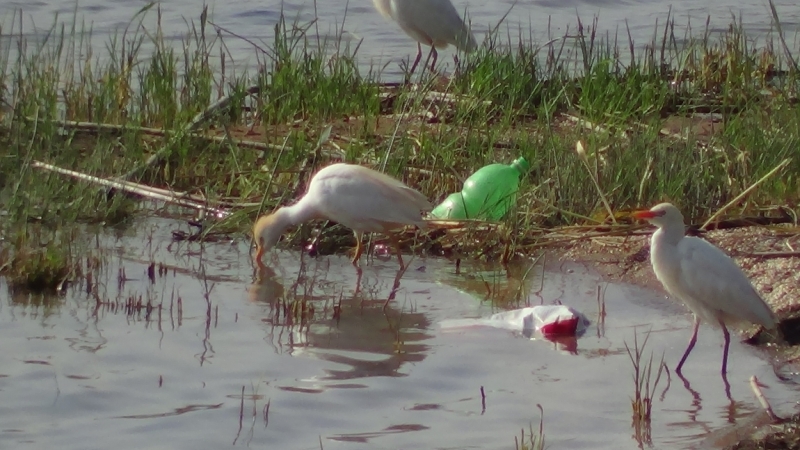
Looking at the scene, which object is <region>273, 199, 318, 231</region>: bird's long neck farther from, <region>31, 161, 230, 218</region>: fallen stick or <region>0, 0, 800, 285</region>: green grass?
<region>31, 161, 230, 218</region>: fallen stick

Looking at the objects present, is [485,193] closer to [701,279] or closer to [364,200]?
[364,200]

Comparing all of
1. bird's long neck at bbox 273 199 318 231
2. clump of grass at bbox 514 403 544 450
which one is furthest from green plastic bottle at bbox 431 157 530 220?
clump of grass at bbox 514 403 544 450

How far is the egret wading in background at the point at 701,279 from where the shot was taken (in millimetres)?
4855

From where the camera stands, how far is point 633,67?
939 cm

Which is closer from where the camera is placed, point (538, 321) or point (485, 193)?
point (538, 321)

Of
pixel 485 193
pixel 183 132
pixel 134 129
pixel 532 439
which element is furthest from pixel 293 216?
pixel 532 439

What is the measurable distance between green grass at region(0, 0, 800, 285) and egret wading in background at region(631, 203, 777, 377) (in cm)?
144

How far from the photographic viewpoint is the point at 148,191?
700cm

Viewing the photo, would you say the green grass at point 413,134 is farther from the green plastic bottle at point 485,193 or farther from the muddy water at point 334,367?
the muddy water at point 334,367

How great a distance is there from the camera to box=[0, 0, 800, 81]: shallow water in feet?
42.2

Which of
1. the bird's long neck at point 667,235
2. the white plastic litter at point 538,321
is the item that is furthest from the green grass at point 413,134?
the bird's long neck at point 667,235

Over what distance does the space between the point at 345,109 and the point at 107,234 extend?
234 centimetres

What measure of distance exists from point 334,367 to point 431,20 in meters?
6.51

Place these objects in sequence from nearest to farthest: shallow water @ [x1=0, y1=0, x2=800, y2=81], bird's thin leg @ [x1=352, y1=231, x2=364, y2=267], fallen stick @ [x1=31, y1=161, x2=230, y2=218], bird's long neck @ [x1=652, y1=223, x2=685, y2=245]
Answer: bird's long neck @ [x1=652, y1=223, x2=685, y2=245] → bird's thin leg @ [x1=352, y1=231, x2=364, y2=267] → fallen stick @ [x1=31, y1=161, x2=230, y2=218] → shallow water @ [x1=0, y1=0, x2=800, y2=81]
